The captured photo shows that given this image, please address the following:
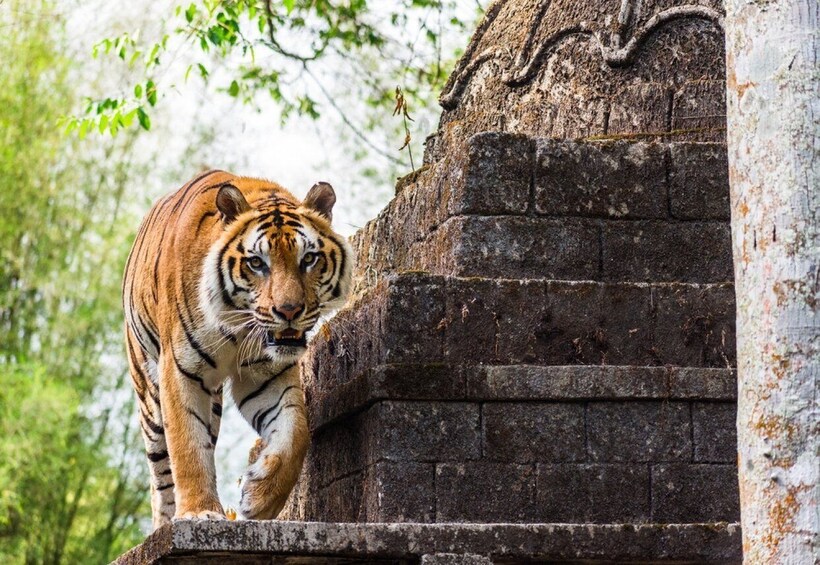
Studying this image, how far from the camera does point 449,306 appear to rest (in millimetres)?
6340

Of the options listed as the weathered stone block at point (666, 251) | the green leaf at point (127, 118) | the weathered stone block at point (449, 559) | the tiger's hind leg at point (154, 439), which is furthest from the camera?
the green leaf at point (127, 118)

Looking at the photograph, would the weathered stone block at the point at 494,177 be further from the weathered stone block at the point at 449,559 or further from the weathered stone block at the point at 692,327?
the weathered stone block at the point at 449,559

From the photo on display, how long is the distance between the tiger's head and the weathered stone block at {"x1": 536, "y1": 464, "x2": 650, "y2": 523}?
4.27 ft

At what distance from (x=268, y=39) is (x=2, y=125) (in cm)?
780

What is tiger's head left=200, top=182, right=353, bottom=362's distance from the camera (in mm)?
6484

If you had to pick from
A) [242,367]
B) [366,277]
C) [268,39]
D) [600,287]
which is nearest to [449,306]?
[600,287]

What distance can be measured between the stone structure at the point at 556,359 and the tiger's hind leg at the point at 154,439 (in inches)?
49.0

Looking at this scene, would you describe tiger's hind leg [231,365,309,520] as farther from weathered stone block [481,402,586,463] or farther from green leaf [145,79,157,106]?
green leaf [145,79,157,106]

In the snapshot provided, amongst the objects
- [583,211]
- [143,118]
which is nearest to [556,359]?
[583,211]

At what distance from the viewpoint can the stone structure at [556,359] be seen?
6.16 meters

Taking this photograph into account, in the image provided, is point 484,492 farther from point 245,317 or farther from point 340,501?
point 245,317

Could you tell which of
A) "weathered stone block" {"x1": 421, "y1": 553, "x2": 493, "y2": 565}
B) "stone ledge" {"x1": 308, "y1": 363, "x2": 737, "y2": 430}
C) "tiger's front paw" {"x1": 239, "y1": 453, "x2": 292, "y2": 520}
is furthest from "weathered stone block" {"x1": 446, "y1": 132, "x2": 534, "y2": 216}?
"weathered stone block" {"x1": 421, "y1": 553, "x2": 493, "y2": 565}

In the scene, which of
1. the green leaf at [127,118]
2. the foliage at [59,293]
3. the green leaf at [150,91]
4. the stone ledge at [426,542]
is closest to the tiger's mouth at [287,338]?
the stone ledge at [426,542]

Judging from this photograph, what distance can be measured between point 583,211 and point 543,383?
91 centimetres
